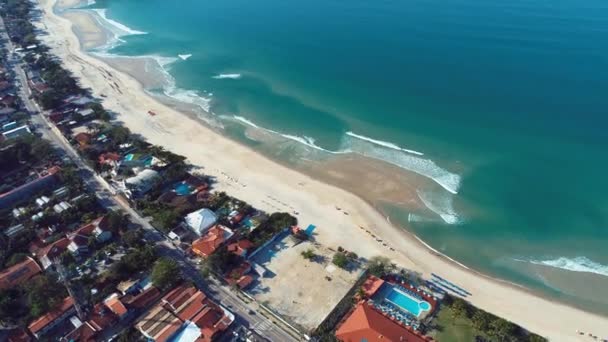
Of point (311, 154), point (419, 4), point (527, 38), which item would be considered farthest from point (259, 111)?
point (419, 4)

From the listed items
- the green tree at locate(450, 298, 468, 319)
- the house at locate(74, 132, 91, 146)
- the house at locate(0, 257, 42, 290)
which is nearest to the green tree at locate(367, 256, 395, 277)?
the green tree at locate(450, 298, 468, 319)

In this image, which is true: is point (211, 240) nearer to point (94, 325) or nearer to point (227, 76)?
point (94, 325)

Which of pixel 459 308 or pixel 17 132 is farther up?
pixel 459 308

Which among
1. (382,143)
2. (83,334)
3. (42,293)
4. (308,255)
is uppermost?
(382,143)

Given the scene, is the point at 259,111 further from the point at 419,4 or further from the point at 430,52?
the point at 419,4

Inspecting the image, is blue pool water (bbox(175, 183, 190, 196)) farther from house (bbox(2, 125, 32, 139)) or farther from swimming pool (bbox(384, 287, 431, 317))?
house (bbox(2, 125, 32, 139))

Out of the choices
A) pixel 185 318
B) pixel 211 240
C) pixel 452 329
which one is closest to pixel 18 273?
pixel 185 318

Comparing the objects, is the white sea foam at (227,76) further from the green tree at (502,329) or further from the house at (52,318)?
the green tree at (502,329)
